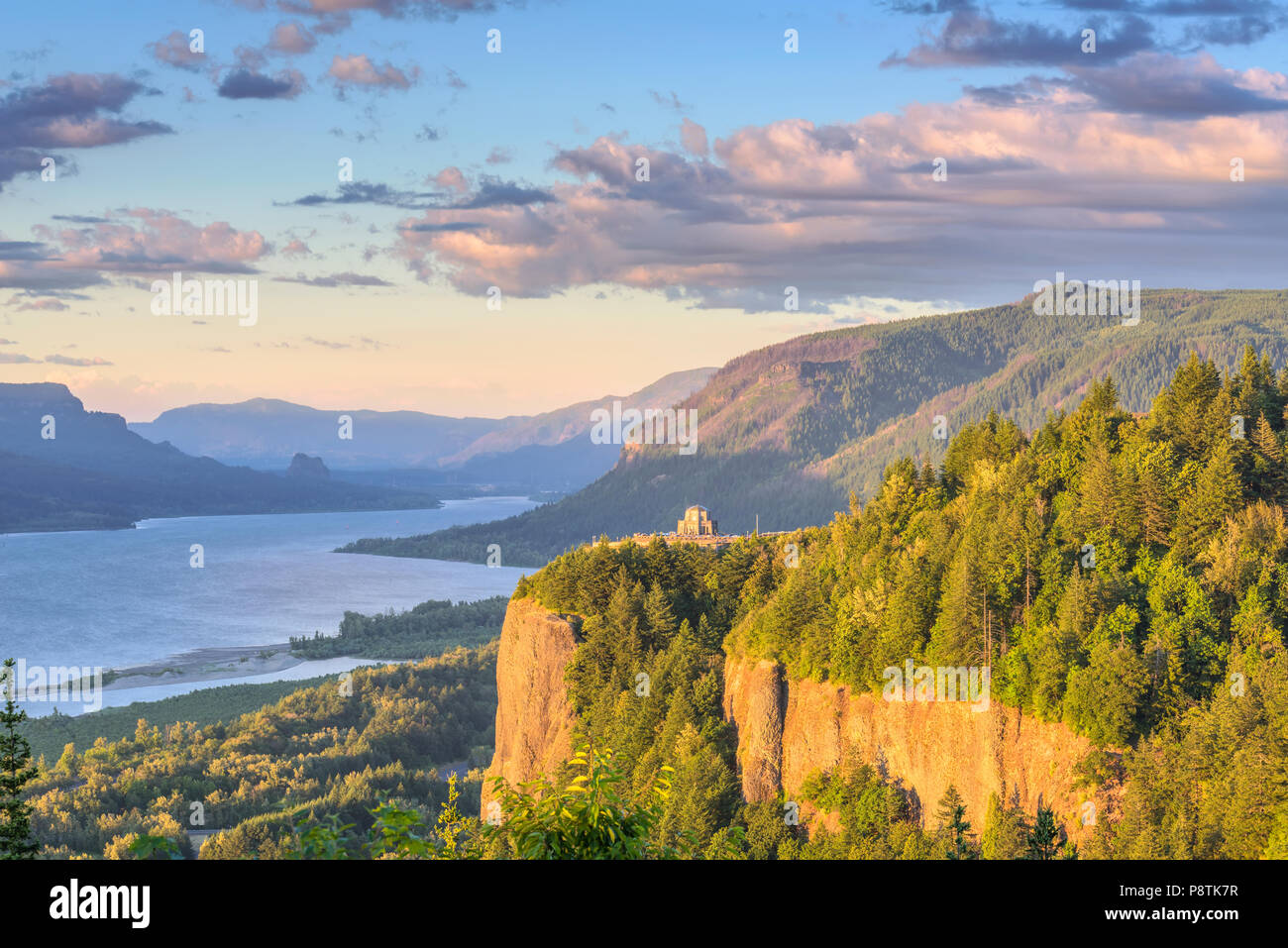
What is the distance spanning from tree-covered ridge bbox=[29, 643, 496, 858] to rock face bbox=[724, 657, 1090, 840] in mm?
17370

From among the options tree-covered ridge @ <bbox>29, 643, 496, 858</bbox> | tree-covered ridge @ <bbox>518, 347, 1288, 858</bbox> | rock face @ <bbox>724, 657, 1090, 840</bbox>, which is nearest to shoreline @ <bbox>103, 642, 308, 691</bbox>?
tree-covered ridge @ <bbox>29, 643, 496, 858</bbox>

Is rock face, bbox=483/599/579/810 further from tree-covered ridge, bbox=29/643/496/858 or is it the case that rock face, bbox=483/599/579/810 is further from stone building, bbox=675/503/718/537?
stone building, bbox=675/503/718/537

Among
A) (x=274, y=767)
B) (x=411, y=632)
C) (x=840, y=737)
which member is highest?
(x=840, y=737)

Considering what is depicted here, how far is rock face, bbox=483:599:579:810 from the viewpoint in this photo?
72.5 m

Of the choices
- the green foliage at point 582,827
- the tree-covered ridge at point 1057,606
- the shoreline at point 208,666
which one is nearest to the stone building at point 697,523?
the tree-covered ridge at point 1057,606

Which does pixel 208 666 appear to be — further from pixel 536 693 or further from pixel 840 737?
pixel 840 737

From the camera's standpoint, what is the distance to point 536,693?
242 ft

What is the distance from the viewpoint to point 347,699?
374 ft

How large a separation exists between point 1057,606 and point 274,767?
5914cm

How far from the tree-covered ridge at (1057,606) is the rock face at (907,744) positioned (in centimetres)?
92

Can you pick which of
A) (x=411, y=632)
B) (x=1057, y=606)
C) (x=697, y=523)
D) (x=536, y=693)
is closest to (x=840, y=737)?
(x=1057, y=606)
